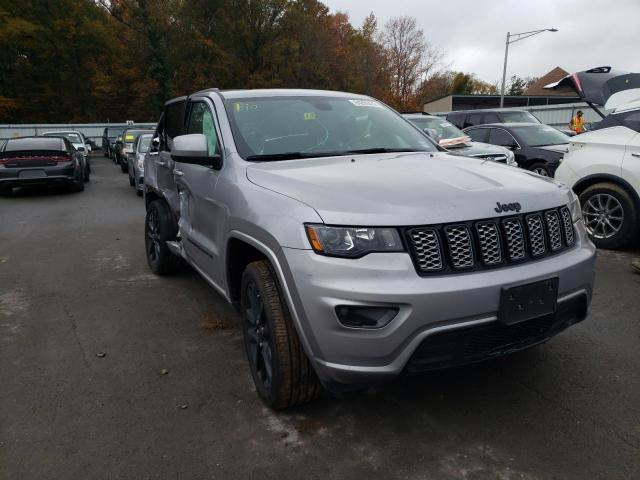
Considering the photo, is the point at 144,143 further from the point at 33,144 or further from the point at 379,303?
the point at 379,303

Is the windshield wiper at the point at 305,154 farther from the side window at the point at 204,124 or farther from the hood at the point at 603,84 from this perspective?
the hood at the point at 603,84

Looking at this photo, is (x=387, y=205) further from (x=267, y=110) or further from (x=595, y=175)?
(x=595, y=175)

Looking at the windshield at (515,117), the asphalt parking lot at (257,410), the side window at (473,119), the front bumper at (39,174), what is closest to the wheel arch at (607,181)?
the asphalt parking lot at (257,410)

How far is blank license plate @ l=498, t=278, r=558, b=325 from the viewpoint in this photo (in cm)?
242

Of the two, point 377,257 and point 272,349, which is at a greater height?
point 377,257

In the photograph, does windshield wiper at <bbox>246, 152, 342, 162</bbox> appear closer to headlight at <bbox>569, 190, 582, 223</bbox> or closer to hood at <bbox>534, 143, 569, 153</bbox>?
headlight at <bbox>569, 190, 582, 223</bbox>

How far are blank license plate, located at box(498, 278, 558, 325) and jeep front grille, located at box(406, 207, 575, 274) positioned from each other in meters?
0.15

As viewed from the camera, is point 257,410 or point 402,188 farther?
point 257,410

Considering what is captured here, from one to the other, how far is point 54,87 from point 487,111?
43.0m

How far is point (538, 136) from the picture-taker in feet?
35.4

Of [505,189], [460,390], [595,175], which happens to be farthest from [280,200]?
[595,175]

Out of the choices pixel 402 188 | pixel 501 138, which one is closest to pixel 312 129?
pixel 402 188

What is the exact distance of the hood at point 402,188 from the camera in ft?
7.90

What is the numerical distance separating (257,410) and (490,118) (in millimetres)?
12161
